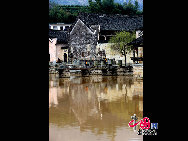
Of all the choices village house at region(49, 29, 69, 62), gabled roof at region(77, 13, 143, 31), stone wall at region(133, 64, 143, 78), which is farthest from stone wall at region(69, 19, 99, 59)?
stone wall at region(133, 64, 143, 78)

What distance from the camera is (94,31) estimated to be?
4125cm

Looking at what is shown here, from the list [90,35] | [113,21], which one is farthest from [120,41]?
[113,21]

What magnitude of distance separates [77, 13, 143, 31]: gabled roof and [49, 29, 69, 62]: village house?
3.87 m

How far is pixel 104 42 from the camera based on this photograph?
4094 cm

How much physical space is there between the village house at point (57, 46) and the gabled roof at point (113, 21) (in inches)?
152

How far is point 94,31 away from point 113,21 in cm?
364

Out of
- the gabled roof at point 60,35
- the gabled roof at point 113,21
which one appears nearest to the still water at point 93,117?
the gabled roof at point 113,21

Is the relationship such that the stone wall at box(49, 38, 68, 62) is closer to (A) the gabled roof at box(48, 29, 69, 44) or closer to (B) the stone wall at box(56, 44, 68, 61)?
(B) the stone wall at box(56, 44, 68, 61)

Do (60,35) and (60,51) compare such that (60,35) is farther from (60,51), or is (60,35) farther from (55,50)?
(55,50)

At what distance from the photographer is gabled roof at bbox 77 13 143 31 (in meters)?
42.1

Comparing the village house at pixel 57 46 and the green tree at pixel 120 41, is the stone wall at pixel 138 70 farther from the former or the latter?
the village house at pixel 57 46
